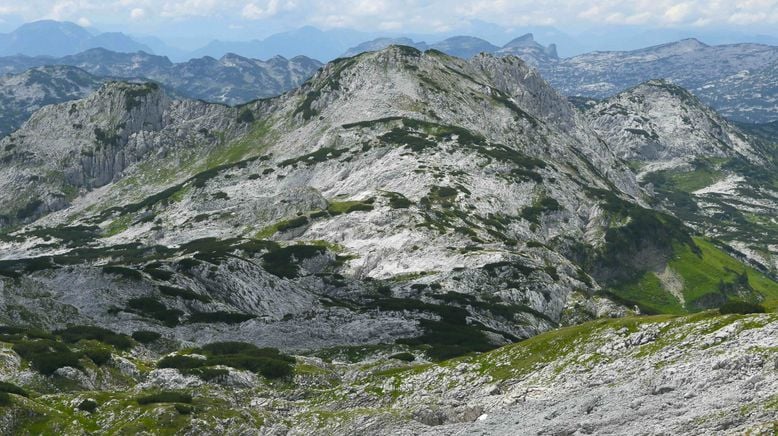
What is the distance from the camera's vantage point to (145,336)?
72562mm

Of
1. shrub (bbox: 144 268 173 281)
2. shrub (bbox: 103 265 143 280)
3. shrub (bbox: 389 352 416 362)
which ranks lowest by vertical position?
shrub (bbox: 389 352 416 362)

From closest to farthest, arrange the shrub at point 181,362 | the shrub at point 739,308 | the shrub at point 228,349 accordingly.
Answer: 1. the shrub at point 739,308
2. the shrub at point 181,362
3. the shrub at point 228,349

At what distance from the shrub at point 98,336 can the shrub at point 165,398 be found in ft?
72.1

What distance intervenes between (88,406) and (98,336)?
81.8 feet

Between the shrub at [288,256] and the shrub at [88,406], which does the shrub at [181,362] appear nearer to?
the shrub at [88,406]

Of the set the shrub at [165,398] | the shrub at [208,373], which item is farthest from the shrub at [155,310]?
the shrub at [165,398]

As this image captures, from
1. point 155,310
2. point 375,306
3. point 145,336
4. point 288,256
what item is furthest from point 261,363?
point 288,256

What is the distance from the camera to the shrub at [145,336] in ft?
236

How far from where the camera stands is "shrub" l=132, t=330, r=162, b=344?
72.1 meters

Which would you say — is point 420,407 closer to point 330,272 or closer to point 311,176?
point 330,272

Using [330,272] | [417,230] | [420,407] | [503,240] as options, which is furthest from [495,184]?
[420,407]

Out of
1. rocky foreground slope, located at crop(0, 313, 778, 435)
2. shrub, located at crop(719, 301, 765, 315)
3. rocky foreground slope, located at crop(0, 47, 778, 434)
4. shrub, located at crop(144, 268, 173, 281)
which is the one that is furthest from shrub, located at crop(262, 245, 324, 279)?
shrub, located at crop(719, 301, 765, 315)

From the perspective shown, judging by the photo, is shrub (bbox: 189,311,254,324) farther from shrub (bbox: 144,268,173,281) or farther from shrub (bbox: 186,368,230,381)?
shrub (bbox: 186,368,230,381)

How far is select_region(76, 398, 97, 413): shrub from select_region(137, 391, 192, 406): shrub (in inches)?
114
